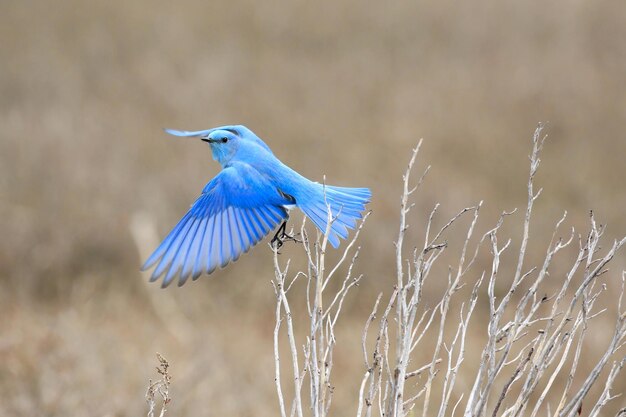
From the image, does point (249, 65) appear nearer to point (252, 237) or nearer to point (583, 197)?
point (583, 197)

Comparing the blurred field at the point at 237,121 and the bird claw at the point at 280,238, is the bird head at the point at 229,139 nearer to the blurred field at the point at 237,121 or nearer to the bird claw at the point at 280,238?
the bird claw at the point at 280,238

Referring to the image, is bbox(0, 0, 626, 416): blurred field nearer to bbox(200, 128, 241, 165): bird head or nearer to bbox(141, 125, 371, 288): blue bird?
bbox(141, 125, 371, 288): blue bird

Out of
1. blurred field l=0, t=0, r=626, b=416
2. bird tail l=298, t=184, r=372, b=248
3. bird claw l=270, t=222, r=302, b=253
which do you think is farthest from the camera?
blurred field l=0, t=0, r=626, b=416

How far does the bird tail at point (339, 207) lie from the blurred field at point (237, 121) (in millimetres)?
4394

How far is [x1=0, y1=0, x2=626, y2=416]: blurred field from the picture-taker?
32.6 feet

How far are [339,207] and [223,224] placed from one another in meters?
0.43

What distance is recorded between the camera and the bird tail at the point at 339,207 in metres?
3.87

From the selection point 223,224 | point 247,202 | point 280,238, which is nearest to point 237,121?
point 247,202

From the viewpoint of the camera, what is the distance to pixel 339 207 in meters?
3.95

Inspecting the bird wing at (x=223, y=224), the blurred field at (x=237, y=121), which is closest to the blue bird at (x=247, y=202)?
the bird wing at (x=223, y=224)

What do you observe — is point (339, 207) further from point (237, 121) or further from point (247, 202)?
point (237, 121)

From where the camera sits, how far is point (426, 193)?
1272cm

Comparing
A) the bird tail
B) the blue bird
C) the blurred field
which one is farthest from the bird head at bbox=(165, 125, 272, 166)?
the blurred field

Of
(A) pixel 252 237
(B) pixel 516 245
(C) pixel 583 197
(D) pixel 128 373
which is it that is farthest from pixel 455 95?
(A) pixel 252 237
